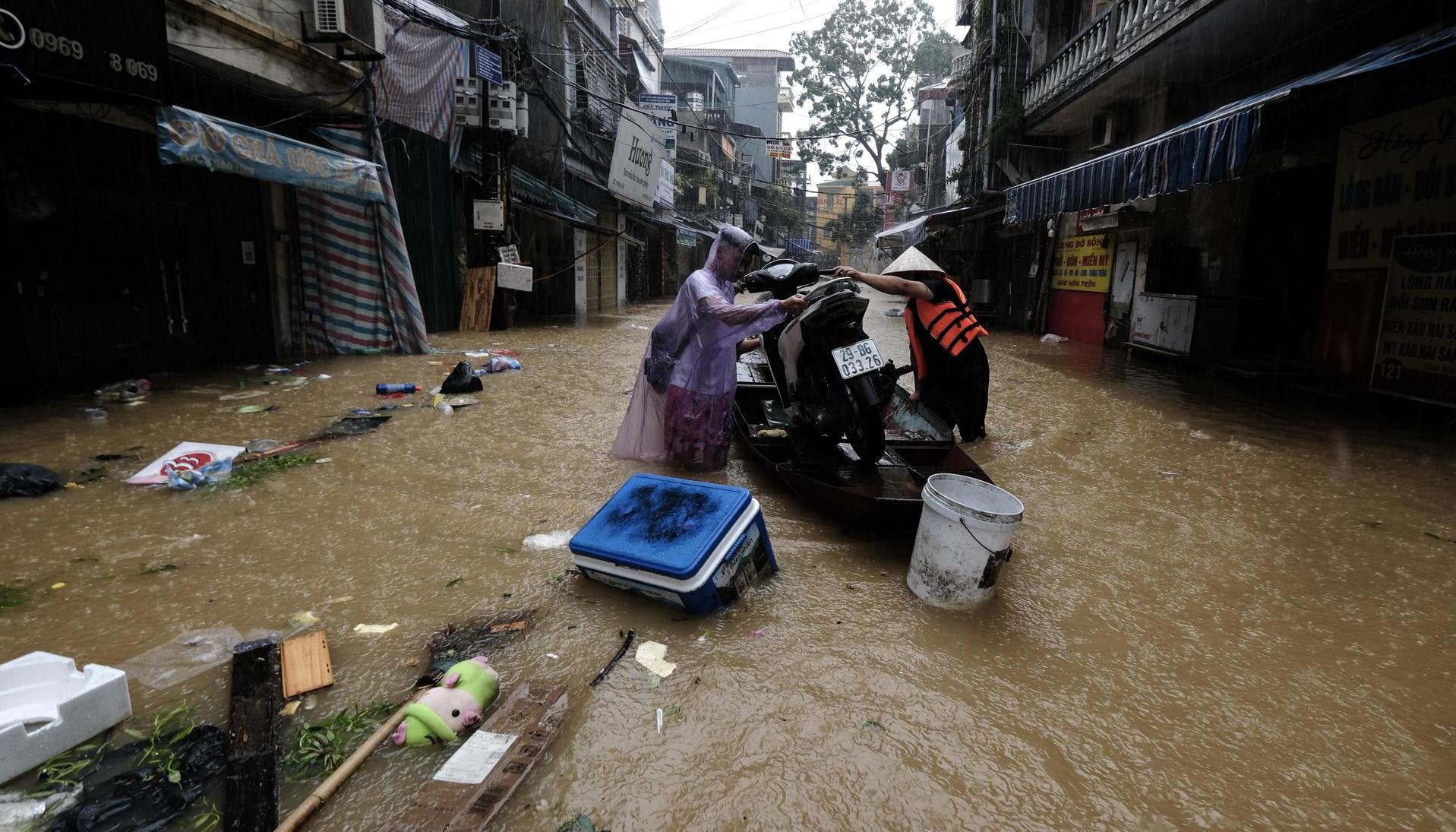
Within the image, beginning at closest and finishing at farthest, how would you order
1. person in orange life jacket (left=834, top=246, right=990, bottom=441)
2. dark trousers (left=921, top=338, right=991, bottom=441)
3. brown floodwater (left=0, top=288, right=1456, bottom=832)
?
brown floodwater (left=0, top=288, right=1456, bottom=832) → person in orange life jacket (left=834, top=246, right=990, bottom=441) → dark trousers (left=921, top=338, right=991, bottom=441)

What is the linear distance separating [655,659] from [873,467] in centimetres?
166

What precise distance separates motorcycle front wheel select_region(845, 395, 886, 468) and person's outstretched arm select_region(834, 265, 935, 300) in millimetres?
826

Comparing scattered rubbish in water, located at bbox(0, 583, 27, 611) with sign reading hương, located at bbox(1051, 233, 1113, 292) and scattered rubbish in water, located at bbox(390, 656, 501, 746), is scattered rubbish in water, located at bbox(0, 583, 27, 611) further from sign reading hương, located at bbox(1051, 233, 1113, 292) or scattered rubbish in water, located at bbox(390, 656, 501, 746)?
sign reading hương, located at bbox(1051, 233, 1113, 292)

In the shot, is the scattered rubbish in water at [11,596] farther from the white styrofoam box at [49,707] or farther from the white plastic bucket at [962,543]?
the white plastic bucket at [962,543]

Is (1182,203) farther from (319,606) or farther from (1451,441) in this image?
(319,606)

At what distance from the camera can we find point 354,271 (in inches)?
356

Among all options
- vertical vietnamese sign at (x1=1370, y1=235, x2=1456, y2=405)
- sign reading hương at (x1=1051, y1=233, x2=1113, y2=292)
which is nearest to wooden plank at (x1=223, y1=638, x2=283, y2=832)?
vertical vietnamese sign at (x1=1370, y1=235, x2=1456, y2=405)

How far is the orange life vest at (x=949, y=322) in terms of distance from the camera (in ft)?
15.8

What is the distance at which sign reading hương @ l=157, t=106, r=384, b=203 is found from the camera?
5.66 metres

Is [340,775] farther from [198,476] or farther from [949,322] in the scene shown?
[949,322]

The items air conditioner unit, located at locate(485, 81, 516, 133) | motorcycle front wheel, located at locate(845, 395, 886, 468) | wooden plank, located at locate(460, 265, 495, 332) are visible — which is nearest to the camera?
motorcycle front wheel, located at locate(845, 395, 886, 468)

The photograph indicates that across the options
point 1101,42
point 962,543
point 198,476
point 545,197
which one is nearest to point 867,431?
point 962,543

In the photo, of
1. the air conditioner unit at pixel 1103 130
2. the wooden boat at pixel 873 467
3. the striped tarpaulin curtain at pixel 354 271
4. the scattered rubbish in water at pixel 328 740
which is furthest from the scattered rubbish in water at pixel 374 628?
the air conditioner unit at pixel 1103 130

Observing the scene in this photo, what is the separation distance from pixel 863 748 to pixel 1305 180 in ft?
33.2
